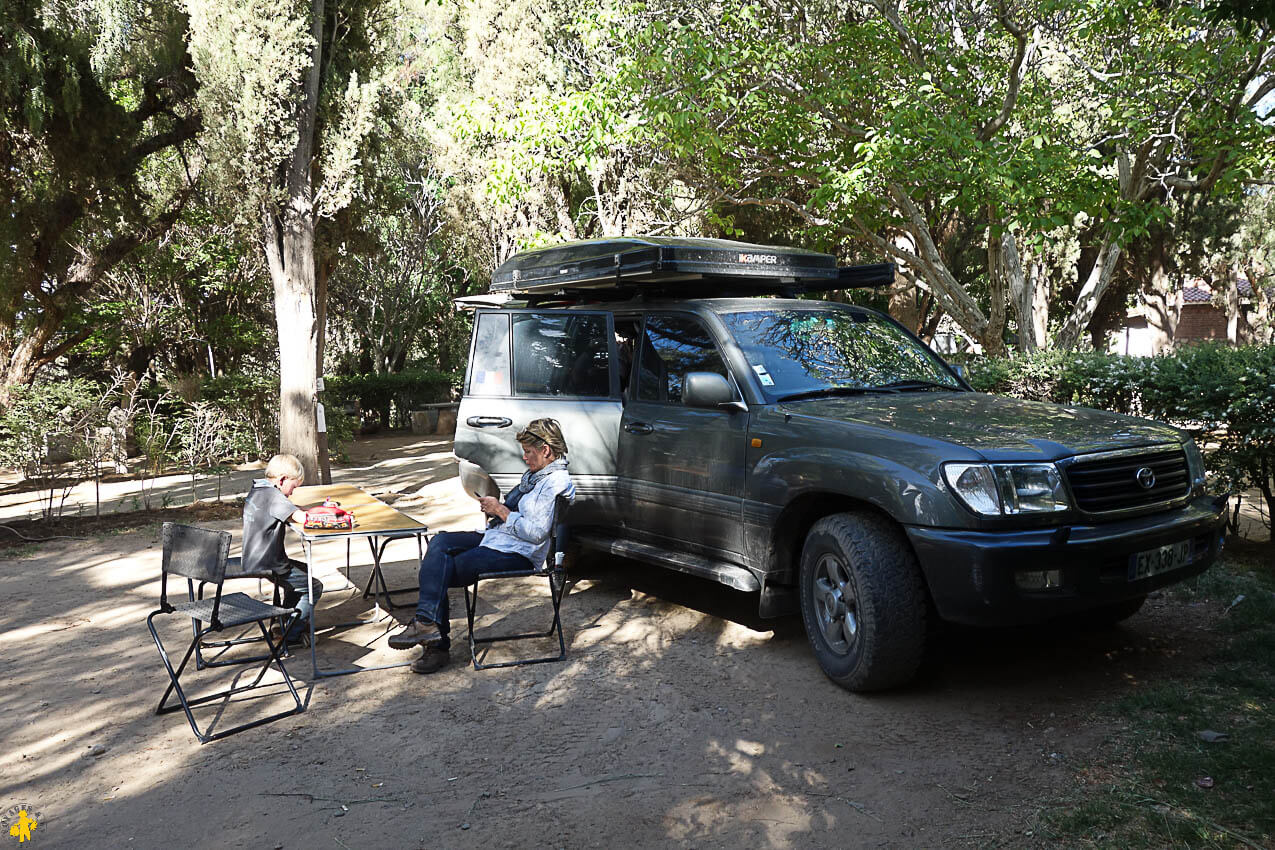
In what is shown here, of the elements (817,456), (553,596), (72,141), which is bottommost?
(553,596)

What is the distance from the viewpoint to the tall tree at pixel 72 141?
425 inches

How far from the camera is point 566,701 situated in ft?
16.1

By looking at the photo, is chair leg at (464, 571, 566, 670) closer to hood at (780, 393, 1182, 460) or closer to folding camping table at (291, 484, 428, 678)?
folding camping table at (291, 484, 428, 678)

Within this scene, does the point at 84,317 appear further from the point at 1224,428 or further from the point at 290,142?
the point at 1224,428

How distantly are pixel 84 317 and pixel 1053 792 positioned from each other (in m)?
16.4

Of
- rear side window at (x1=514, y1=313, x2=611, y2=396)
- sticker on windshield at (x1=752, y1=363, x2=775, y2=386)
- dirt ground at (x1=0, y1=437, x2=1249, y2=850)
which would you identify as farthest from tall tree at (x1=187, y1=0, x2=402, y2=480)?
sticker on windshield at (x1=752, y1=363, x2=775, y2=386)

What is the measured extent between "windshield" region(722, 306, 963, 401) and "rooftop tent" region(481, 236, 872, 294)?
1.78ft

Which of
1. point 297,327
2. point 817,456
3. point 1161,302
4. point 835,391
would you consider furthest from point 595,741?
point 1161,302

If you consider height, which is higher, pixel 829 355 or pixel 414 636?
pixel 829 355

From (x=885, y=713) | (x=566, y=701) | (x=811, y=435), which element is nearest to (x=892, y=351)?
(x=811, y=435)

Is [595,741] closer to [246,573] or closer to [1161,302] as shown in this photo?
[246,573]

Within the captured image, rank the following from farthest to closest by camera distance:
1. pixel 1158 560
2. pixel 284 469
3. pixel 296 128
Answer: pixel 296 128
pixel 284 469
pixel 1158 560

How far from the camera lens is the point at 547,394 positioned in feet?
22.3

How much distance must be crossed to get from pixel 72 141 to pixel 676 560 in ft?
33.4
